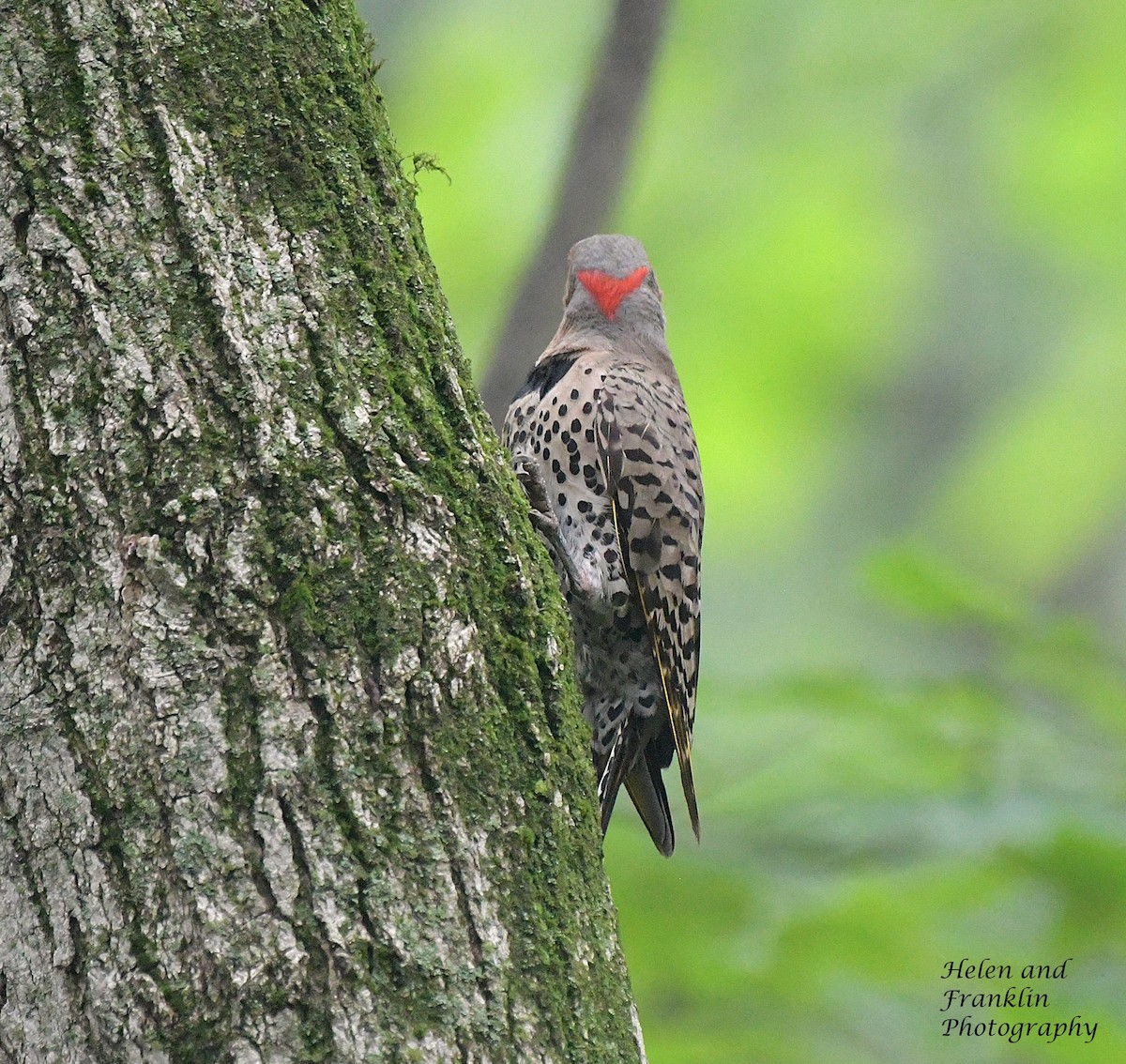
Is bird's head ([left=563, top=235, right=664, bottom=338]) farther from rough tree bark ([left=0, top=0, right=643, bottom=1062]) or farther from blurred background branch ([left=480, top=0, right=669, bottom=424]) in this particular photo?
rough tree bark ([left=0, top=0, right=643, bottom=1062])

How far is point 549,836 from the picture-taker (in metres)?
1.72

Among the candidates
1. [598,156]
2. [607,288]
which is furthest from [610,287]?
[598,156]

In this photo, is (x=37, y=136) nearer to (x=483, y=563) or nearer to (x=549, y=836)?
(x=483, y=563)

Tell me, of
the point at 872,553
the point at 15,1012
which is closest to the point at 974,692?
the point at 872,553

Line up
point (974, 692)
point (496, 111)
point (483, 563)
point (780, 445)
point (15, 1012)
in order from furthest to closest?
1. point (780, 445)
2. point (496, 111)
3. point (974, 692)
4. point (483, 563)
5. point (15, 1012)

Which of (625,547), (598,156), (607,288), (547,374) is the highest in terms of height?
(598,156)

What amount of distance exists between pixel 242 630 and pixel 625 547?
1.79 m

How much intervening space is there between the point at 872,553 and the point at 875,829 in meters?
0.97

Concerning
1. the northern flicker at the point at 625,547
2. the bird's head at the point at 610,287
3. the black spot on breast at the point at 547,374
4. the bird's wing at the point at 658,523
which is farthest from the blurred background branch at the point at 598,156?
the bird's wing at the point at 658,523

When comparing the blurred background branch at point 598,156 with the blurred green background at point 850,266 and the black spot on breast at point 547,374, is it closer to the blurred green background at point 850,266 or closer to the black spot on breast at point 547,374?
the black spot on breast at point 547,374

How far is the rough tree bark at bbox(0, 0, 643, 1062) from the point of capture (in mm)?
1519

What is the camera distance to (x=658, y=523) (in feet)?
10.9

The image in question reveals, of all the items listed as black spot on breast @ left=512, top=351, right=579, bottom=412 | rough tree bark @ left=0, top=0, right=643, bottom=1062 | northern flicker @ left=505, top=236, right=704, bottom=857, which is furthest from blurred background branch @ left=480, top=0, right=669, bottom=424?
rough tree bark @ left=0, top=0, right=643, bottom=1062

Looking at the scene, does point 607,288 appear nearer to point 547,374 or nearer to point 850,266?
point 547,374
